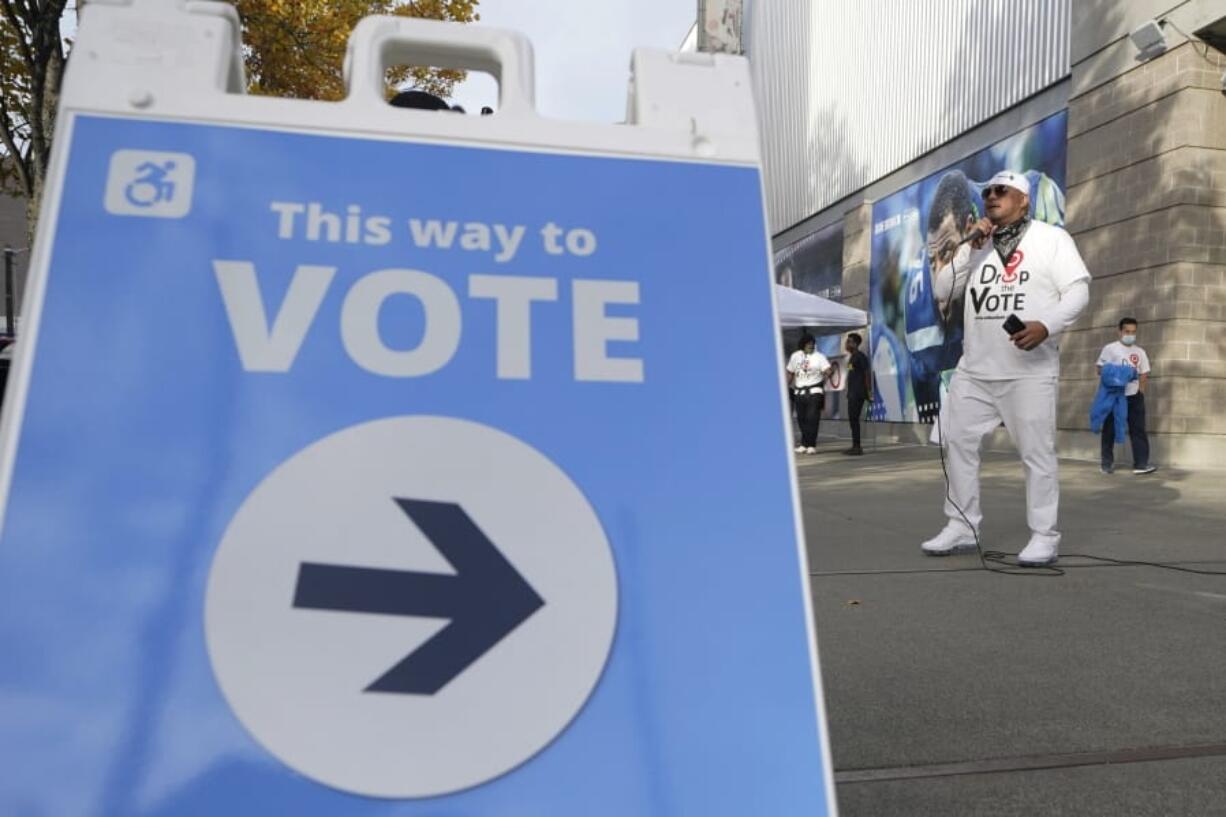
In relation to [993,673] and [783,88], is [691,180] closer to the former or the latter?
[993,673]

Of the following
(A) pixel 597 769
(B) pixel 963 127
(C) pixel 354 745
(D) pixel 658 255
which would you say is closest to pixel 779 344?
(D) pixel 658 255

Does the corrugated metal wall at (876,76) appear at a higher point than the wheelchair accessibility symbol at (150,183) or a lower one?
higher

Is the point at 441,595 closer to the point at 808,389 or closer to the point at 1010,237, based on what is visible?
the point at 1010,237

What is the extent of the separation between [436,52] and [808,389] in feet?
38.4

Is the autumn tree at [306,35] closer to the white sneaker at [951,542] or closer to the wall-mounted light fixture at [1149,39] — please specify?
the white sneaker at [951,542]

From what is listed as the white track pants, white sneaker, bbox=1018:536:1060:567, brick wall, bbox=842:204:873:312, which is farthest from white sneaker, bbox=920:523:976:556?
brick wall, bbox=842:204:873:312

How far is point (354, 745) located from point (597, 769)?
30 centimetres

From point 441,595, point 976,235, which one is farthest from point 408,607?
point 976,235

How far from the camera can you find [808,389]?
42.4ft

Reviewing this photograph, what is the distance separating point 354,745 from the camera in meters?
1.13

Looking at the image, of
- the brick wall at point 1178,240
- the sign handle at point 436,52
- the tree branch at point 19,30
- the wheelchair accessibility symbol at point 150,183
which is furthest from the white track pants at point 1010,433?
the tree branch at point 19,30

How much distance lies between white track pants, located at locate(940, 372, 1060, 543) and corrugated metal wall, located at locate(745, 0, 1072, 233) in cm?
705

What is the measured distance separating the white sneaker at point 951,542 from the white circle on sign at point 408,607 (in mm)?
4166

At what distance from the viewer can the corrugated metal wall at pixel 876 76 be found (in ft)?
43.4
